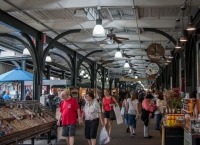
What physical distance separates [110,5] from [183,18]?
10.7ft

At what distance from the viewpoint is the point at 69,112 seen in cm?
791

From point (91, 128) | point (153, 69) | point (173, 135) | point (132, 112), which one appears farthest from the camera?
point (153, 69)

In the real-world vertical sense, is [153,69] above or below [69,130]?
above

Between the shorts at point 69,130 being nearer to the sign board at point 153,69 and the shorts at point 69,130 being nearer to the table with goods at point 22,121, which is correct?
the table with goods at point 22,121

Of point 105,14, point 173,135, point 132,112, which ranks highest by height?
point 105,14

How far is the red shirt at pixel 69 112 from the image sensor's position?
7868 mm

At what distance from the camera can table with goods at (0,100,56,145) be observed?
6.60m

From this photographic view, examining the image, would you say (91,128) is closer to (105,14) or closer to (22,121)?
(22,121)

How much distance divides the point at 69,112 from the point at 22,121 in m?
1.21

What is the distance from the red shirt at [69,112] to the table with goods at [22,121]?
770 mm

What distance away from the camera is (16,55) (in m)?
19.7

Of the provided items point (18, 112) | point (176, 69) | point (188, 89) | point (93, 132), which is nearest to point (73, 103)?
point (93, 132)

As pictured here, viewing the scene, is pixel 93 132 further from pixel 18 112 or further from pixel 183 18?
pixel 183 18

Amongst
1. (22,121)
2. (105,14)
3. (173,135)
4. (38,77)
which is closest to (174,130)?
(173,135)
